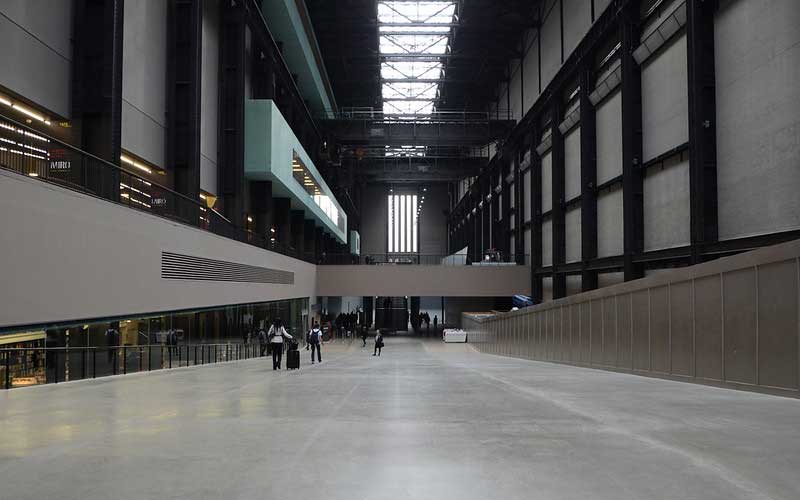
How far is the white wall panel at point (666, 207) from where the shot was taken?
22.8 meters

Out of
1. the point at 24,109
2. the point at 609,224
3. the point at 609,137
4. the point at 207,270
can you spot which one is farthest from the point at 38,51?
the point at 609,224

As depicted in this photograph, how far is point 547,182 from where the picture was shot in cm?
4156

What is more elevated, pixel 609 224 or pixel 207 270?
pixel 609 224

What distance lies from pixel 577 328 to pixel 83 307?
575 inches

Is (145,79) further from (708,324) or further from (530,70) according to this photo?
(530,70)

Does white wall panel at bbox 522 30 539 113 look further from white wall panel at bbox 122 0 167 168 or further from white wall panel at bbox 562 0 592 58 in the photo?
white wall panel at bbox 122 0 167 168

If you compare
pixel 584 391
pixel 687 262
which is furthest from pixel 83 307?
pixel 687 262

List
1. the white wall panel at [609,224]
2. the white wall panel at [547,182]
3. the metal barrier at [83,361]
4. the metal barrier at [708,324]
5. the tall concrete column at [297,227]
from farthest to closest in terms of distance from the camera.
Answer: the tall concrete column at [297,227], the white wall panel at [547,182], the white wall panel at [609,224], the metal barrier at [83,361], the metal barrier at [708,324]

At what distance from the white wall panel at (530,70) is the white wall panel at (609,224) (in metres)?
13.3

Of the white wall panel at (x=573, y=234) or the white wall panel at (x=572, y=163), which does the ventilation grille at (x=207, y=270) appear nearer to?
the white wall panel at (x=573, y=234)

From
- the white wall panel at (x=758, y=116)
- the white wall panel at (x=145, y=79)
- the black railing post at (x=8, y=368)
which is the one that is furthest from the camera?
the white wall panel at (x=145, y=79)

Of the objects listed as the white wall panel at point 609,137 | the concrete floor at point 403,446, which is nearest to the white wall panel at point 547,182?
the white wall panel at point 609,137

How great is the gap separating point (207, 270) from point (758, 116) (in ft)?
58.7

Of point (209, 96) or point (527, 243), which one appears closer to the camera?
point (209, 96)
